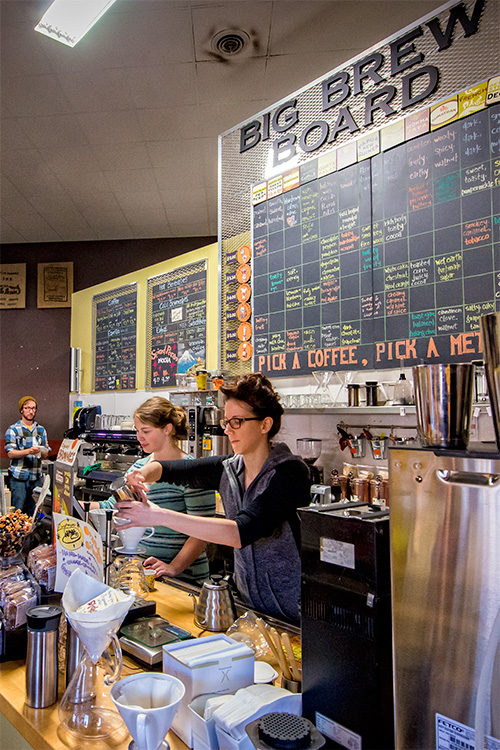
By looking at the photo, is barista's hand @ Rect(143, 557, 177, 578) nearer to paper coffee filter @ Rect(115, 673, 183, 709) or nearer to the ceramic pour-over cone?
the ceramic pour-over cone

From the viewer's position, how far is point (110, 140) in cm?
446

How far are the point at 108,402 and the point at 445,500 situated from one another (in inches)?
226

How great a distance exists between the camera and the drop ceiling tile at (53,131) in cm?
419

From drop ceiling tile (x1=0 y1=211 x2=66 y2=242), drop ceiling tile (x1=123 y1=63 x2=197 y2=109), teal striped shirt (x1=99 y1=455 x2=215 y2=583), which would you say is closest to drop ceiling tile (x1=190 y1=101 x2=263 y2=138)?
drop ceiling tile (x1=123 y1=63 x2=197 y2=109)

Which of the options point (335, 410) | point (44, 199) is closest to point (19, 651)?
point (335, 410)

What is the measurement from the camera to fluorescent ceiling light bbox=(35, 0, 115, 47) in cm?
284

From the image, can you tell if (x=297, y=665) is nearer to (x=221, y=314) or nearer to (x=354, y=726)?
(x=354, y=726)

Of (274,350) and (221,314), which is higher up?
(221,314)

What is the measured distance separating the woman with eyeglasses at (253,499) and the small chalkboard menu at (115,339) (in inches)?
152

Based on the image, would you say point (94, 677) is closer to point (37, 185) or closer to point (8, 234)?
point (37, 185)

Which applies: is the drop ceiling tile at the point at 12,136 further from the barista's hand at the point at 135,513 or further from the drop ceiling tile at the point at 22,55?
the barista's hand at the point at 135,513

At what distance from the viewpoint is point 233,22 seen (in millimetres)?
3188

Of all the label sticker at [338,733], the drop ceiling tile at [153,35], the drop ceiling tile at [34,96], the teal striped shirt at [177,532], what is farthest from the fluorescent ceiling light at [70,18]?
the label sticker at [338,733]

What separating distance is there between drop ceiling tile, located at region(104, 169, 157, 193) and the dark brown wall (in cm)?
164
